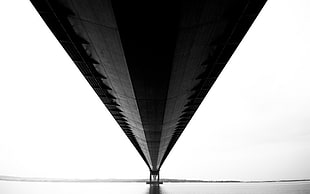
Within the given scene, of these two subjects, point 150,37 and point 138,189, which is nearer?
point 150,37

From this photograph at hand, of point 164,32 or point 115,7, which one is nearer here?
point 115,7

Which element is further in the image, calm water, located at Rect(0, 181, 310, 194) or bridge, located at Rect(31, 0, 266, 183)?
calm water, located at Rect(0, 181, 310, 194)

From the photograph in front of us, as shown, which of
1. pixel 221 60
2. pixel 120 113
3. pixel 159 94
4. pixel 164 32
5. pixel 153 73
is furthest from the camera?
Answer: pixel 120 113

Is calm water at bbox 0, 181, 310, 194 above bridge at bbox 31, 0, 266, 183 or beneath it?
beneath

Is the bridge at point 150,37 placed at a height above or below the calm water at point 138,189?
above

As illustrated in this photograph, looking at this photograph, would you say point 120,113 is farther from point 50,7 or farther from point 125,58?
point 50,7

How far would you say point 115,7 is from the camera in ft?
27.8

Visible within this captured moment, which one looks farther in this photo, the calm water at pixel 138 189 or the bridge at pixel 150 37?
the calm water at pixel 138 189

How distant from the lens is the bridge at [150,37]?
8.88 m

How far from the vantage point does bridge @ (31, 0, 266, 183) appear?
8.88 metres

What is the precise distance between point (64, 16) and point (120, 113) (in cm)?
1783

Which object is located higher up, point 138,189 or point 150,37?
point 150,37

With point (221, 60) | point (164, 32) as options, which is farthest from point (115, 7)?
point (221, 60)

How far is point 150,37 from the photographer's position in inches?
402
